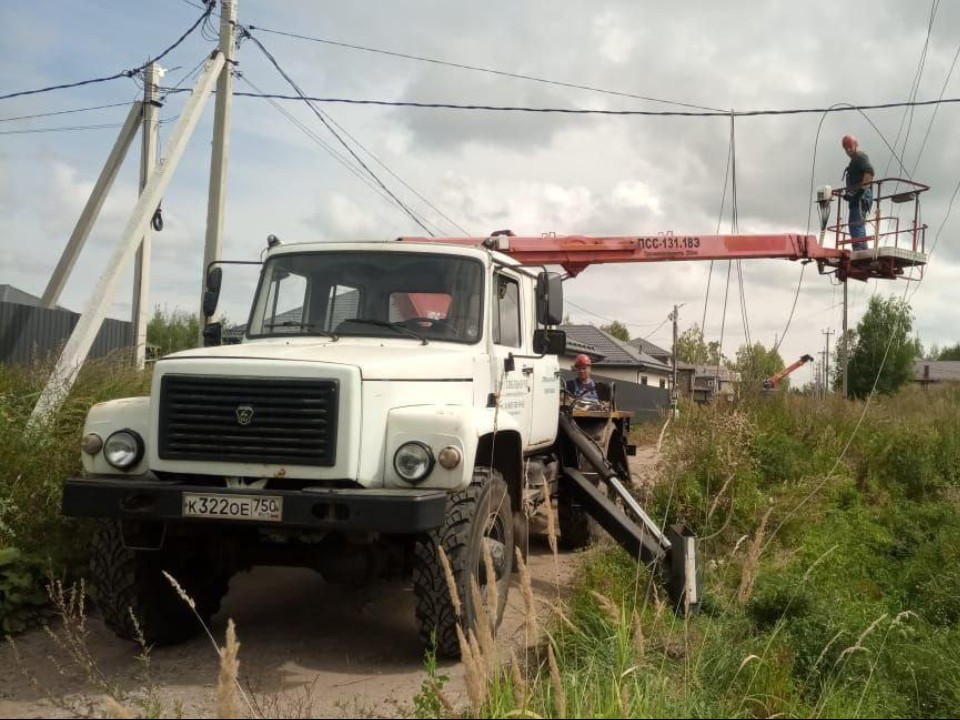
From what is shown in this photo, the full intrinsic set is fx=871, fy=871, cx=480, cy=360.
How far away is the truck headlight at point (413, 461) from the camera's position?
442 cm

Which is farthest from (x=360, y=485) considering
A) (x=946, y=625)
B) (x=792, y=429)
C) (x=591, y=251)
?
(x=792, y=429)

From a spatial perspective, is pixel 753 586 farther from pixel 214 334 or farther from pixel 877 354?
pixel 877 354

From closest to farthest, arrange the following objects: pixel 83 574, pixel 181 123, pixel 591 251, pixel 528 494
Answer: pixel 83 574, pixel 528 494, pixel 591 251, pixel 181 123

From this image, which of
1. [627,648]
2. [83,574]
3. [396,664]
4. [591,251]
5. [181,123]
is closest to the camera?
[627,648]

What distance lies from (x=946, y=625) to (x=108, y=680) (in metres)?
5.40

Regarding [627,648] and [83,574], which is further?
[83,574]

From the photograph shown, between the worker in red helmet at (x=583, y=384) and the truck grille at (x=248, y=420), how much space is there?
4.93 metres

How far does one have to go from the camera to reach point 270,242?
6.23 meters

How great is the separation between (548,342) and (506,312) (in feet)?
1.19

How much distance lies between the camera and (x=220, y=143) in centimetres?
1205

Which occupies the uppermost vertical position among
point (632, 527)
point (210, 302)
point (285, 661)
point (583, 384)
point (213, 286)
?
point (213, 286)

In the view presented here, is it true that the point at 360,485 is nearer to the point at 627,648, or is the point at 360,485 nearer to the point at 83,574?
the point at 627,648

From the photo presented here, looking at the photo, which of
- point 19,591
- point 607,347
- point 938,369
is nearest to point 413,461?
point 19,591

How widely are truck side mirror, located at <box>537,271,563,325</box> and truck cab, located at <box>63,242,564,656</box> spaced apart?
359 mm
